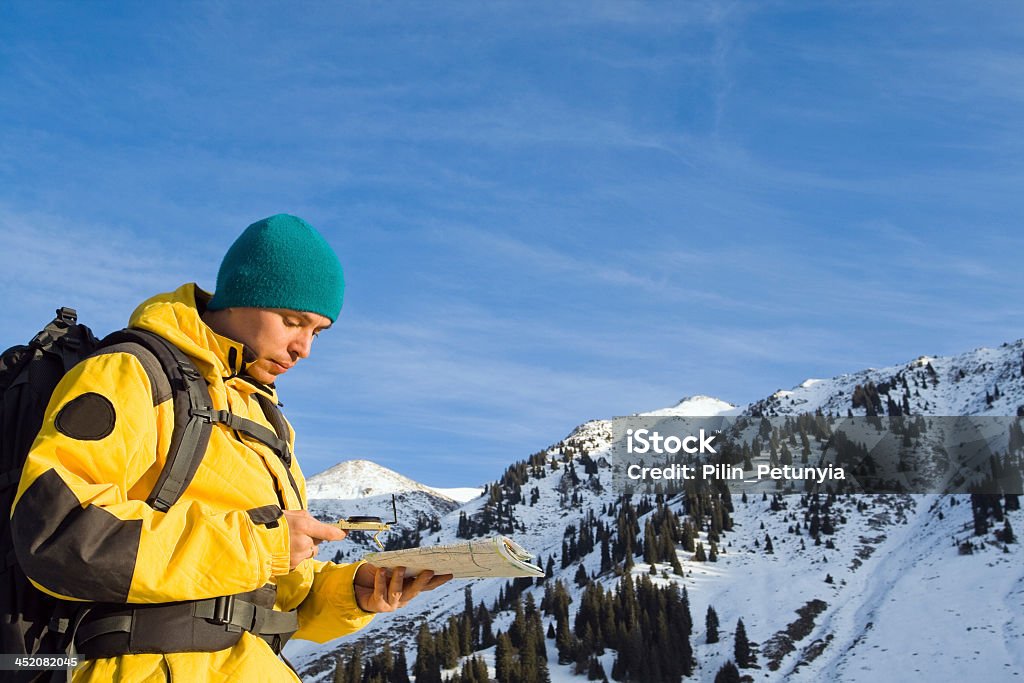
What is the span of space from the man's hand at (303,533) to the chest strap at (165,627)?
332mm

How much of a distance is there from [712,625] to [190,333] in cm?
9591

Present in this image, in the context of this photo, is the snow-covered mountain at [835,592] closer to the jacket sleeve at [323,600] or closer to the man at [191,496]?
the jacket sleeve at [323,600]

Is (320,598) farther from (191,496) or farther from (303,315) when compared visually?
(303,315)

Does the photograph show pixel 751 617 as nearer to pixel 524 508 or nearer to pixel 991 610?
pixel 991 610

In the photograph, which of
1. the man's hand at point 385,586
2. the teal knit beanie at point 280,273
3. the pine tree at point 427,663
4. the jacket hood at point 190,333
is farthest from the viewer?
the pine tree at point 427,663

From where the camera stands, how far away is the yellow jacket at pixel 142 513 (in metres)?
3.09

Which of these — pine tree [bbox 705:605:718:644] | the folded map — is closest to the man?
the folded map

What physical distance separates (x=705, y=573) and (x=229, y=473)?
116 m

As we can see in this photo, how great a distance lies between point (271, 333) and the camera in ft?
13.8

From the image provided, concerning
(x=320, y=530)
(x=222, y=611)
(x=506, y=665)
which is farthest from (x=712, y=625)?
(x=222, y=611)

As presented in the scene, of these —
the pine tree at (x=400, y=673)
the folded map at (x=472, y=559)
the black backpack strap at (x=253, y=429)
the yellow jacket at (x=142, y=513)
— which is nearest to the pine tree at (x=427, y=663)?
the pine tree at (x=400, y=673)

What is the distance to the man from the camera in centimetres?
311

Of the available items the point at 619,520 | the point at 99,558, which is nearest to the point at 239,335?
the point at 99,558

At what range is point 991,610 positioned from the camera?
275 feet
